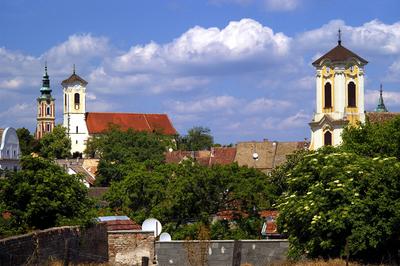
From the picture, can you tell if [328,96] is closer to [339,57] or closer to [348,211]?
[339,57]

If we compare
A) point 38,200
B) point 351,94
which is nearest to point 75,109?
point 351,94

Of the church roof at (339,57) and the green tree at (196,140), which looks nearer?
the church roof at (339,57)

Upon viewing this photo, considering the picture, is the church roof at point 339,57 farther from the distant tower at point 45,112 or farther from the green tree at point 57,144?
the distant tower at point 45,112

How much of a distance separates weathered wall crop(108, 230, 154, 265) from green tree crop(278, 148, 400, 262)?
548 centimetres

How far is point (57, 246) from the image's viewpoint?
942 inches

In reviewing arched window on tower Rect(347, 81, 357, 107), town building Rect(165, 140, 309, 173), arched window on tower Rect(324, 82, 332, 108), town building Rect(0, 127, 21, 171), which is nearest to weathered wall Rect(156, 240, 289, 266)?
town building Rect(0, 127, 21, 171)

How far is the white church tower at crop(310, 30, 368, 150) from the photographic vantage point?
88.3m

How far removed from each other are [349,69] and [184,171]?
1484 inches

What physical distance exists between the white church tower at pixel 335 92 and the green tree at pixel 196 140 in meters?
71.2

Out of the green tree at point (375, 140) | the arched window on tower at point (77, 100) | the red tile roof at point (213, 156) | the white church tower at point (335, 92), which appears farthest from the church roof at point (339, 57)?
the arched window on tower at point (77, 100)

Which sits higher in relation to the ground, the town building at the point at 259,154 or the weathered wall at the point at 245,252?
the town building at the point at 259,154

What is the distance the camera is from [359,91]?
3526 inches

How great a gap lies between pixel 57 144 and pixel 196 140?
25.4 metres

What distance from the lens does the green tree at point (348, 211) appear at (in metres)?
29.0
